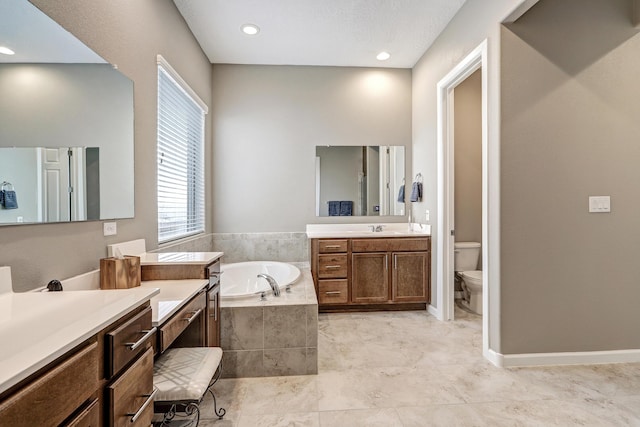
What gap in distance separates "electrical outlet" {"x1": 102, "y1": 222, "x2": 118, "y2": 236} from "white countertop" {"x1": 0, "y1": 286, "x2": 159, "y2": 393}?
0.62 m

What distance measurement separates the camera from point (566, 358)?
2.21 m

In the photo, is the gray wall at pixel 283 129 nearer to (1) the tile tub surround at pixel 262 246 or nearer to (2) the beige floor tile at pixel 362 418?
(1) the tile tub surround at pixel 262 246

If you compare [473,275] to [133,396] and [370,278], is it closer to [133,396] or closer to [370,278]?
[370,278]

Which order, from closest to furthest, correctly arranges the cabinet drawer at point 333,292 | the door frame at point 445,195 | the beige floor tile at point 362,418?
the beige floor tile at point 362,418 → the door frame at point 445,195 → the cabinet drawer at point 333,292

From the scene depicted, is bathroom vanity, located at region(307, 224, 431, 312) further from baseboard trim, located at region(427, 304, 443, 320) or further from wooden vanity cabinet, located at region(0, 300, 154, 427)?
wooden vanity cabinet, located at region(0, 300, 154, 427)

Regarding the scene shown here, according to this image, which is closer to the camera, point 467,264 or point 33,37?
point 33,37

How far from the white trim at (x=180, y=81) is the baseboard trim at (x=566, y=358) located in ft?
10.3

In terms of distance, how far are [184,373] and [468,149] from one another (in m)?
3.57

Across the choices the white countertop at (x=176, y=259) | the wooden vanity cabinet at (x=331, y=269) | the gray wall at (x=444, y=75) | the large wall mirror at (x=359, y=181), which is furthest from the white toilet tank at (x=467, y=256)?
the white countertop at (x=176, y=259)

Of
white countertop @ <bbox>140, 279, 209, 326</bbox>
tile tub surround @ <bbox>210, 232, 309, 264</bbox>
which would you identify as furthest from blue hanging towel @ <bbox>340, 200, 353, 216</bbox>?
white countertop @ <bbox>140, 279, 209, 326</bbox>

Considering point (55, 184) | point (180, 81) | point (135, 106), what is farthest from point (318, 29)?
point (55, 184)

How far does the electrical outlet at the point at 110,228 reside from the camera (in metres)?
1.69

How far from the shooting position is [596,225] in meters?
2.22

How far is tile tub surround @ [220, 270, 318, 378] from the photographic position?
6.92ft
